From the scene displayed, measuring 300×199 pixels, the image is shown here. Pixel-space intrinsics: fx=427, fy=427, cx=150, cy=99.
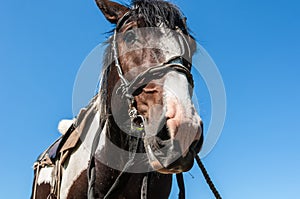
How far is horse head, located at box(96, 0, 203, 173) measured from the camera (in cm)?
291

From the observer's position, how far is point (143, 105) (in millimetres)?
3314

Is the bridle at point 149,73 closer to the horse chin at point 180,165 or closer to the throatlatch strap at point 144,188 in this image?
the horse chin at point 180,165

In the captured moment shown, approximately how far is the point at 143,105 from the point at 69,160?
1.65m

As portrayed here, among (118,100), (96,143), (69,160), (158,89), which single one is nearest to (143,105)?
(158,89)

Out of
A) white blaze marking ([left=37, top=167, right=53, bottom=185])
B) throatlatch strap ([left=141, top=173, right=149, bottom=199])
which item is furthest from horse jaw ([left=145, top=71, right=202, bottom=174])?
white blaze marking ([left=37, top=167, right=53, bottom=185])

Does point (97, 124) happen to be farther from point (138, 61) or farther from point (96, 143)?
point (138, 61)

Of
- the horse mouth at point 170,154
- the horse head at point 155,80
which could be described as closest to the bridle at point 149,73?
the horse head at point 155,80

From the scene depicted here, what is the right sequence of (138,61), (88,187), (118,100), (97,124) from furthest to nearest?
(97,124) < (88,187) < (118,100) < (138,61)

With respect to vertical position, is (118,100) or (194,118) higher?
(118,100)

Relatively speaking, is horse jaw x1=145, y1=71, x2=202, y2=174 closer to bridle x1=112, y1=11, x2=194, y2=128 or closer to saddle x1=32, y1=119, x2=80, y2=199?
bridle x1=112, y1=11, x2=194, y2=128

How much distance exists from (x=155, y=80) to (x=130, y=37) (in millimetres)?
664

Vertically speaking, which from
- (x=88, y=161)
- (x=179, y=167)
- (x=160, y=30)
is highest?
(x=160, y=30)

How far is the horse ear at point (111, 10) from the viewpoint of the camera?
4090mm

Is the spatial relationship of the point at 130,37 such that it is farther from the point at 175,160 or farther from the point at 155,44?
the point at 175,160
